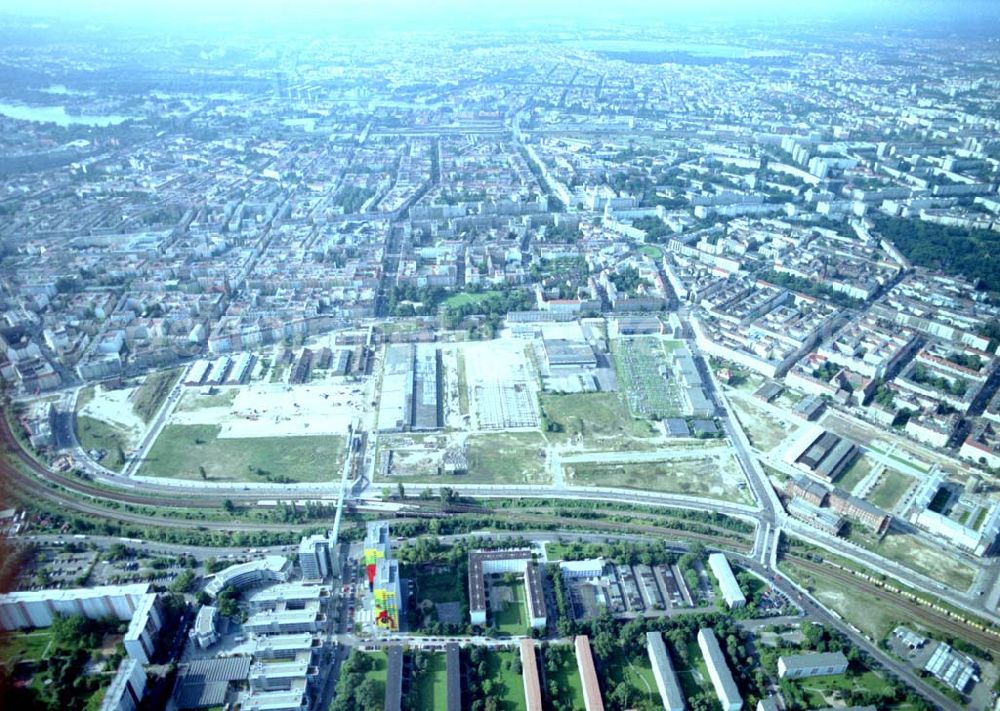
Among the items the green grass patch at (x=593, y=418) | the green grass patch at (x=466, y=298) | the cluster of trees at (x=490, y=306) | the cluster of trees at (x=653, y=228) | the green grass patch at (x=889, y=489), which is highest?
the cluster of trees at (x=653, y=228)

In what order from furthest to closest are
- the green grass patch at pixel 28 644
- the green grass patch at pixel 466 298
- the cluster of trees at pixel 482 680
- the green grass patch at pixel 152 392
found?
the green grass patch at pixel 466 298 → the green grass patch at pixel 152 392 → the green grass patch at pixel 28 644 → the cluster of trees at pixel 482 680

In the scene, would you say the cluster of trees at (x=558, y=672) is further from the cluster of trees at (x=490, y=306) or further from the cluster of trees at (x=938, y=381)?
the cluster of trees at (x=938, y=381)

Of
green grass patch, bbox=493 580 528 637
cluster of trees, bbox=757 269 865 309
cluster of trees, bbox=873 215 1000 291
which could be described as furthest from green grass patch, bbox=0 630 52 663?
cluster of trees, bbox=873 215 1000 291

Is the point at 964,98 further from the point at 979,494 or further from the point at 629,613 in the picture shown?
the point at 629,613

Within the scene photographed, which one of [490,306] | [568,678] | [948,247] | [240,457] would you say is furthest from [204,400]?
[948,247]

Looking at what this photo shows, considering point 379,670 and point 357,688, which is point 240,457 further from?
point 357,688

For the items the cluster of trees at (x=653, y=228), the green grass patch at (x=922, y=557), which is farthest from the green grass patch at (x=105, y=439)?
the cluster of trees at (x=653, y=228)
